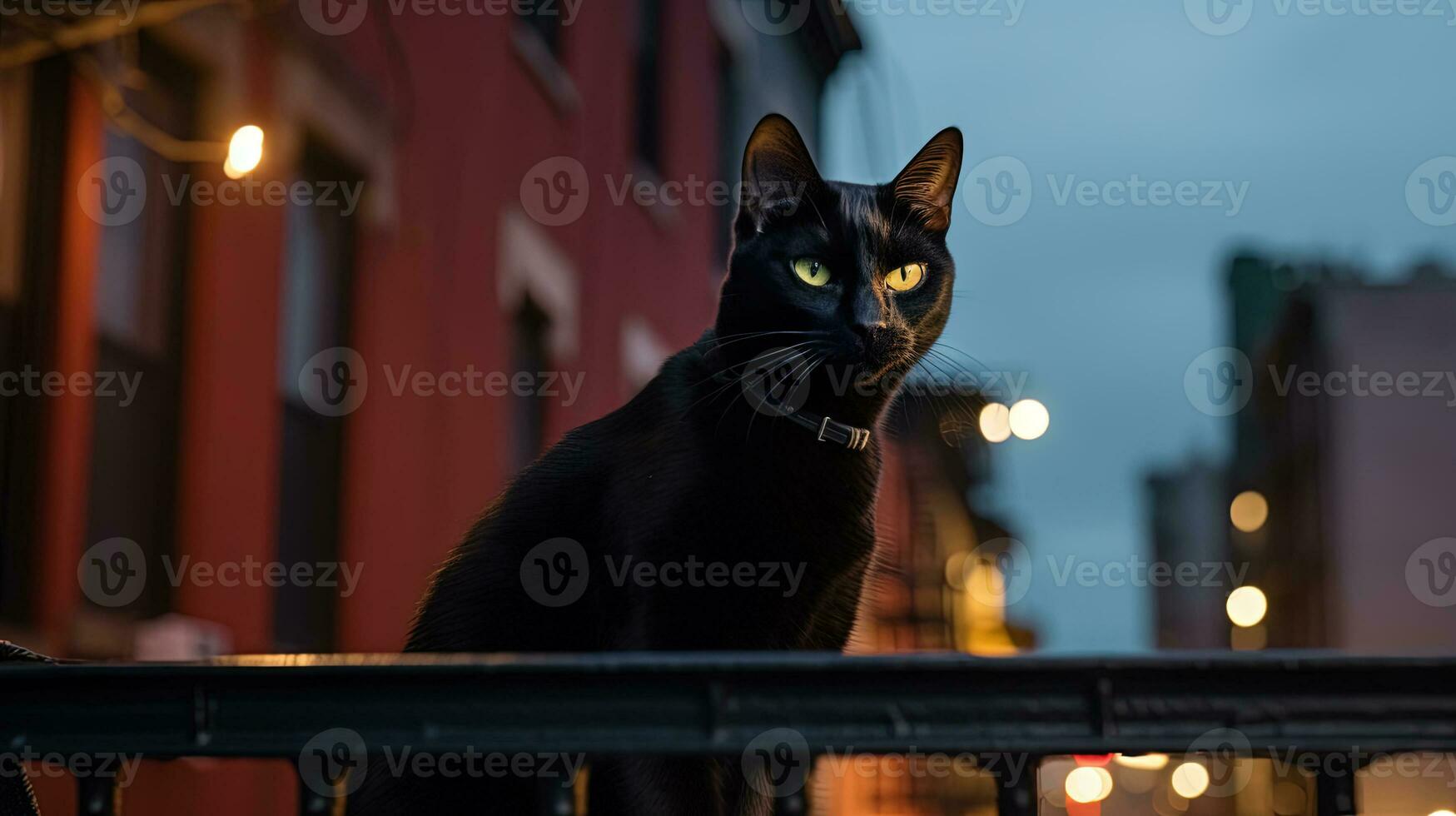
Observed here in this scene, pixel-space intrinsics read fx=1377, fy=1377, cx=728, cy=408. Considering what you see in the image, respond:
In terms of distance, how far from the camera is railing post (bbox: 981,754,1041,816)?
161 cm

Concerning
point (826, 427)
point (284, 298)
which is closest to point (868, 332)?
point (826, 427)

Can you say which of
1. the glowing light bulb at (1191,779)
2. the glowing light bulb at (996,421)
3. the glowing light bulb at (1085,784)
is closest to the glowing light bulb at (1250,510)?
the glowing light bulb at (1191,779)

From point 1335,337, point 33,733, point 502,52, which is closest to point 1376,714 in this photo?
point 33,733

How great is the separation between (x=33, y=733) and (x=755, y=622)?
121cm

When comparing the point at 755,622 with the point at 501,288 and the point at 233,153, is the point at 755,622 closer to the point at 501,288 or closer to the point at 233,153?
the point at 233,153

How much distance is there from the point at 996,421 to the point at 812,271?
8.84 metres

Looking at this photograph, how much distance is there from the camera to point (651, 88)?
12336 mm

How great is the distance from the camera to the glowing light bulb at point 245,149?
364cm

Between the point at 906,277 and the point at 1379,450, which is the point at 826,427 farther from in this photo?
the point at 1379,450

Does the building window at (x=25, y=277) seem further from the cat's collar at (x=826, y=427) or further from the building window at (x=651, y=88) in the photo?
the building window at (x=651, y=88)

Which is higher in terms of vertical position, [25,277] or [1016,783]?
[25,277]

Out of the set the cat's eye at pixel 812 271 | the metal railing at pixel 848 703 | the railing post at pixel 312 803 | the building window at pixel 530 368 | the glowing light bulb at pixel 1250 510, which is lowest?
the railing post at pixel 312 803

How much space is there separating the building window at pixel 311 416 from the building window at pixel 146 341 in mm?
825

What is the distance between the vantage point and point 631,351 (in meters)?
11.7
